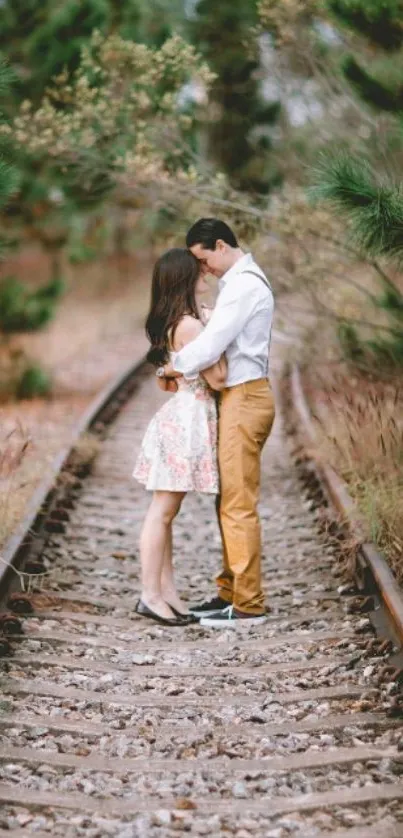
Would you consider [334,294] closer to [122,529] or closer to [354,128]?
[354,128]

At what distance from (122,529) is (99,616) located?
74.0 inches

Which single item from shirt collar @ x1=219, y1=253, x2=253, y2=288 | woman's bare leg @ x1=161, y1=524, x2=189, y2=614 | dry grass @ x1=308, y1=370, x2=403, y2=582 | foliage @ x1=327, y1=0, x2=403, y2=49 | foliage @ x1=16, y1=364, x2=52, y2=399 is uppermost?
foliage @ x1=327, y1=0, x2=403, y2=49

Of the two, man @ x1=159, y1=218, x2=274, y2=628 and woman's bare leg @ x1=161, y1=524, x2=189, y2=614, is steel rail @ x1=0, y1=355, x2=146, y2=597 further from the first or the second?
man @ x1=159, y1=218, x2=274, y2=628

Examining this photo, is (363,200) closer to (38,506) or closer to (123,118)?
(38,506)

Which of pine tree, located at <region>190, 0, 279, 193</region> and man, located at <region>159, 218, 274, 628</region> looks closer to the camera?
man, located at <region>159, 218, 274, 628</region>

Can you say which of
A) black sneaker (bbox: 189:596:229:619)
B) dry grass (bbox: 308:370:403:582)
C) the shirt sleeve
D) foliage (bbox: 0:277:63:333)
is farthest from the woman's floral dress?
foliage (bbox: 0:277:63:333)

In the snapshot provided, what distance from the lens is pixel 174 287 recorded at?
19.2ft

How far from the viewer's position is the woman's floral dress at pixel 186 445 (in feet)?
19.5

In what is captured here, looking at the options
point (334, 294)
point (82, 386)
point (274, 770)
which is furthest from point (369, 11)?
point (82, 386)

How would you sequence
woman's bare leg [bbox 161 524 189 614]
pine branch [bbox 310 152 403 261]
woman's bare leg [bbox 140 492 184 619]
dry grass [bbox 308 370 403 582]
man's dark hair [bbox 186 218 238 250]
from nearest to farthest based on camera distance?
pine branch [bbox 310 152 403 261] < man's dark hair [bbox 186 218 238 250] < woman's bare leg [bbox 140 492 184 619] < woman's bare leg [bbox 161 524 189 614] < dry grass [bbox 308 370 403 582]

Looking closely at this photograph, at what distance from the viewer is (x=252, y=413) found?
5.91m

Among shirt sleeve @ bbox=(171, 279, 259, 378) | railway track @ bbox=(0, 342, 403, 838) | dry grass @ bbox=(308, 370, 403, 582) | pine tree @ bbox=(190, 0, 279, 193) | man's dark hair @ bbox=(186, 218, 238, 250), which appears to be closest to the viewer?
railway track @ bbox=(0, 342, 403, 838)

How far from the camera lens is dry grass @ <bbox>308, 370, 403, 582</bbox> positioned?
20.6 ft

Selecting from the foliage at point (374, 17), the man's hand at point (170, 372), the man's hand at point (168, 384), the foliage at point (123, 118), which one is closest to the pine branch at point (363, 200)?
the man's hand at point (170, 372)
